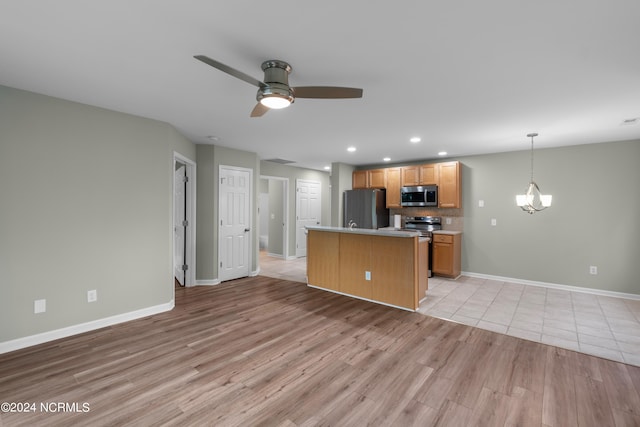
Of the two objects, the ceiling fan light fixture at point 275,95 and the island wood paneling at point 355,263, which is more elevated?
the ceiling fan light fixture at point 275,95

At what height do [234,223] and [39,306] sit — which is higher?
[234,223]

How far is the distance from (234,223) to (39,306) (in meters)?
2.92

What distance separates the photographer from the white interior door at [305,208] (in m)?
7.75

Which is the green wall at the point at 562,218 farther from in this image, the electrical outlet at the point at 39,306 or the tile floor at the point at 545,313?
the electrical outlet at the point at 39,306

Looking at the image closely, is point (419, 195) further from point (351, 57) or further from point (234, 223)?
point (351, 57)

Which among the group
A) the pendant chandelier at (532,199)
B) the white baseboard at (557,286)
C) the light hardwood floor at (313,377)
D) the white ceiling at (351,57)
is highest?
the white ceiling at (351,57)

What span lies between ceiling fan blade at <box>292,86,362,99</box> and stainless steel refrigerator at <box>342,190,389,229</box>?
426cm

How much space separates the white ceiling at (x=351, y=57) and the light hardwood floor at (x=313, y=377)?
247cm

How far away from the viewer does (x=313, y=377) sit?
229 centimetres

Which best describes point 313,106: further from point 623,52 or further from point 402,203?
point 402,203

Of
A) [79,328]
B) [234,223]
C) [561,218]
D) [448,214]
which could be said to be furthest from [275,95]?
[561,218]

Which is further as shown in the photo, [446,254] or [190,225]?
[446,254]

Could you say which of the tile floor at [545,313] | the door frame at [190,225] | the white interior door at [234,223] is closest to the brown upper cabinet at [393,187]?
the tile floor at [545,313]

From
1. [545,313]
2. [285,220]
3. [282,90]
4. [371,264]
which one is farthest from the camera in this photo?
[285,220]
